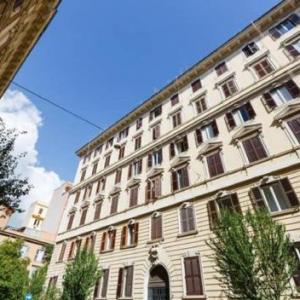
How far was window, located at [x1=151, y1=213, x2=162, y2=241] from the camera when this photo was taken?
15.7 metres

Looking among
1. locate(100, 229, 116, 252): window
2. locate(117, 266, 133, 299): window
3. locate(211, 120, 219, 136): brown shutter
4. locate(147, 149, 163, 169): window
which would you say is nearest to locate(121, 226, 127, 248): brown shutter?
locate(100, 229, 116, 252): window

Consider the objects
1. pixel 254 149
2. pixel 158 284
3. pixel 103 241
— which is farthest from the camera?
pixel 103 241

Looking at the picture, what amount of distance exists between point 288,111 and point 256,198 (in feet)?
18.8

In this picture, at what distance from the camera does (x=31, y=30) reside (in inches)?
576

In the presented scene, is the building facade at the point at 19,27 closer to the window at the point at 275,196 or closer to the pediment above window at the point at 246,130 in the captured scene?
the pediment above window at the point at 246,130

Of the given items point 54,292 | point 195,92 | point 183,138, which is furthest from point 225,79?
point 54,292

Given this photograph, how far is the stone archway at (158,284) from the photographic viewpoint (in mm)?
13836

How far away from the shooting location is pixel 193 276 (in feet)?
41.1

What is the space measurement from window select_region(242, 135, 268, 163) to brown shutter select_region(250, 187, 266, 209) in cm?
197

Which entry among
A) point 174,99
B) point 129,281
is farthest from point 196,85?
point 129,281

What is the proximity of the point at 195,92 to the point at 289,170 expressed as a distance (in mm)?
12234

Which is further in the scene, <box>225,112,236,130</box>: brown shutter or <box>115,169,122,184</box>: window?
<box>115,169,122,184</box>: window

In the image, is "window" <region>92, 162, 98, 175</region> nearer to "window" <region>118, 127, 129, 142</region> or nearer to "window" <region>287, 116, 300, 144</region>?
"window" <region>118, 127, 129, 142</region>

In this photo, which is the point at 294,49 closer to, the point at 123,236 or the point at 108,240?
the point at 123,236
